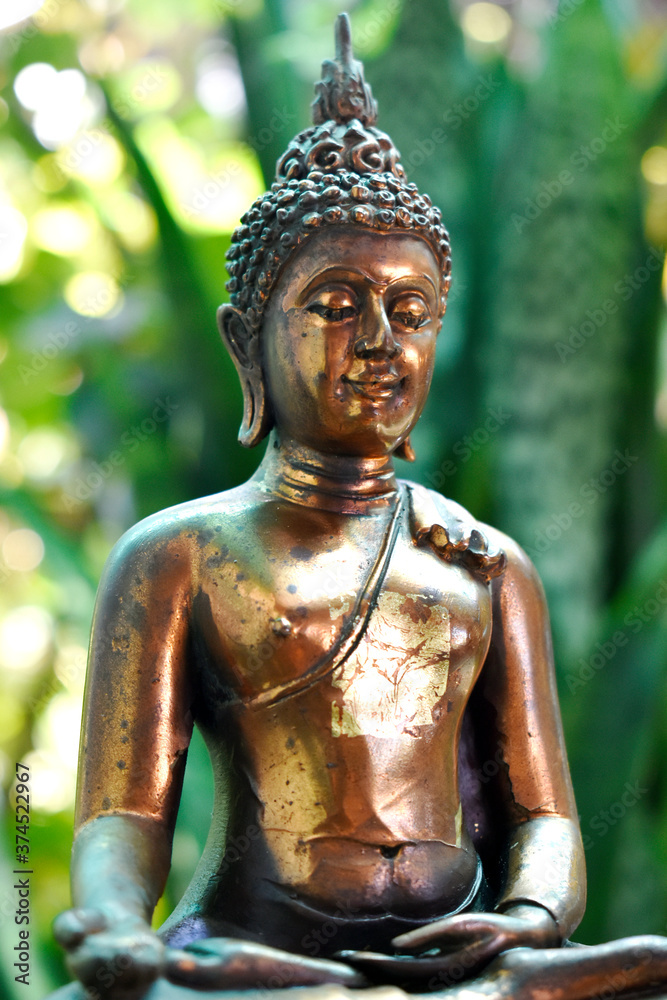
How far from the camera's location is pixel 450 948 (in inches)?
67.2

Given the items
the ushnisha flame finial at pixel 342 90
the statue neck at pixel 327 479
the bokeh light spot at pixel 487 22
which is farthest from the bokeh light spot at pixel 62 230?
the statue neck at pixel 327 479

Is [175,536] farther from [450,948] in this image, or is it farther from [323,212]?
[450,948]

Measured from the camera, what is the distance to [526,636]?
2.15 m

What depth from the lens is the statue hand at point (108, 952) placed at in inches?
58.7

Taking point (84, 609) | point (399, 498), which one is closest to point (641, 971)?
point (399, 498)

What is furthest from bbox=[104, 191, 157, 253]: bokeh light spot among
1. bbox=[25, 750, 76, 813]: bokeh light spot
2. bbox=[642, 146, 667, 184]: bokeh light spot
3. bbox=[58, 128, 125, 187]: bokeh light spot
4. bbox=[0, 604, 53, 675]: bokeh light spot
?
bbox=[25, 750, 76, 813]: bokeh light spot

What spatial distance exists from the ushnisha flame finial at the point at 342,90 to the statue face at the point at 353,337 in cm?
27

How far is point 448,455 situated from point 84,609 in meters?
1.21

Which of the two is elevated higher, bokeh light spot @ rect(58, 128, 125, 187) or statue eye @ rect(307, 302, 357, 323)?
bokeh light spot @ rect(58, 128, 125, 187)

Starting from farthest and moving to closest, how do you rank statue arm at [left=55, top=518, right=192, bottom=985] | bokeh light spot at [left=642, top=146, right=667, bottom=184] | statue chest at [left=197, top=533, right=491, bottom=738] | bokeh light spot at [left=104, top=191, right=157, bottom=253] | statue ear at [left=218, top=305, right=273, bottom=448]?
bokeh light spot at [left=104, top=191, right=157, bottom=253]
bokeh light spot at [left=642, top=146, right=667, bottom=184]
statue ear at [left=218, top=305, right=273, bottom=448]
statue chest at [left=197, top=533, right=491, bottom=738]
statue arm at [left=55, top=518, right=192, bottom=985]

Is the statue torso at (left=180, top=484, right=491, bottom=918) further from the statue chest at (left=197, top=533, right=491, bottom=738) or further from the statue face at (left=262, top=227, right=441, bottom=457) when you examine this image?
the statue face at (left=262, top=227, right=441, bottom=457)

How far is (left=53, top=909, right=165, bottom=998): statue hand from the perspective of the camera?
4.89ft

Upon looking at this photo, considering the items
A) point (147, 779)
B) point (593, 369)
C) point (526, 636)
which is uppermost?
point (593, 369)

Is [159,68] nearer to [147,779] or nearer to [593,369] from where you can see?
[593,369]
